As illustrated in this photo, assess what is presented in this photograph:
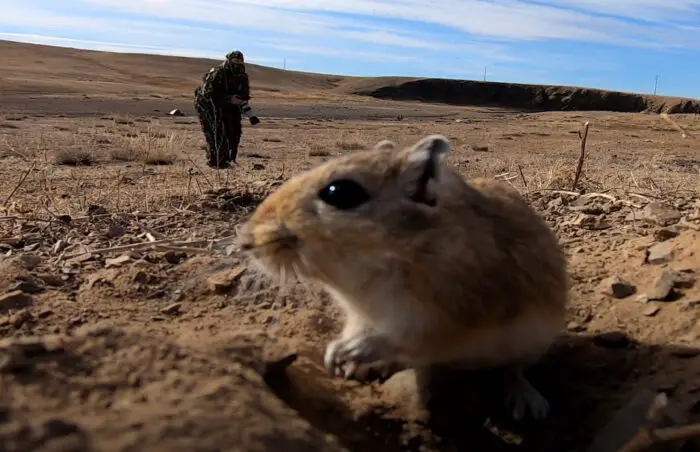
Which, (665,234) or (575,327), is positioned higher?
(665,234)

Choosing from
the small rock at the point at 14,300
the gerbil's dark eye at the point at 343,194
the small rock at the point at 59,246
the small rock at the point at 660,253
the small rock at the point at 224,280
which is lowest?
the small rock at the point at 14,300

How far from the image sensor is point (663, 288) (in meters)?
3.16

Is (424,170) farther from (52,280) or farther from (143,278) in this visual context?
(52,280)

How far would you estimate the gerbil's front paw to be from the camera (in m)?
2.50

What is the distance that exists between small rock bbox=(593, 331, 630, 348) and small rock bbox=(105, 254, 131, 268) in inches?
88.8

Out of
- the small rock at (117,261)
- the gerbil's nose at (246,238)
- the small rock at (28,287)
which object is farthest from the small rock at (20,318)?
the gerbil's nose at (246,238)

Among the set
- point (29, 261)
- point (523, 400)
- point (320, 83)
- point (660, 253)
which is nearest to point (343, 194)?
point (523, 400)

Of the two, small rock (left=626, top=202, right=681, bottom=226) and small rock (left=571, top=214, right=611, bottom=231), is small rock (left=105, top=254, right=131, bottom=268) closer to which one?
small rock (left=571, top=214, right=611, bottom=231)

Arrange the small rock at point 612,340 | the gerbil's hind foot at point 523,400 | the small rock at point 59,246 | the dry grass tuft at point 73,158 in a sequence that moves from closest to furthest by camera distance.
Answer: the gerbil's hind foot at point 523,400, the small rock at point 612,340, the small rock at point 59,246, the dry grass tuft at point 73,158

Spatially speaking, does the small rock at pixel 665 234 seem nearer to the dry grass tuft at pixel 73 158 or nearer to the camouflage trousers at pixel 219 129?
the camouflage trousers at pixel 219 129

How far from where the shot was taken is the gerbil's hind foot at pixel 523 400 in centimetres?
255

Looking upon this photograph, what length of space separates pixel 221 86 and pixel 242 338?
27.5ft

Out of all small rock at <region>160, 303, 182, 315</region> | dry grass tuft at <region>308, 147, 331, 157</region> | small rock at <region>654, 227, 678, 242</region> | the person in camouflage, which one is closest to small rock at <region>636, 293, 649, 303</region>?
small rock at <region>654, 227, 678, 242</region>

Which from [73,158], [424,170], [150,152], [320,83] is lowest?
[73,158]
